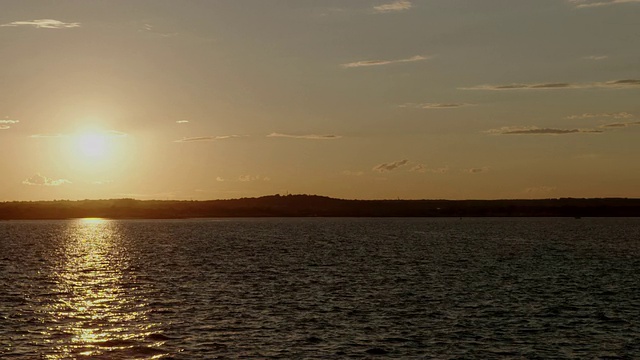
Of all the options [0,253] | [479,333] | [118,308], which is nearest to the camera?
[479,333]

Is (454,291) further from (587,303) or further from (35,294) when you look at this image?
(35,294)

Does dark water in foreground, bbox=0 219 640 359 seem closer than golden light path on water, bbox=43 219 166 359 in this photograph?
No

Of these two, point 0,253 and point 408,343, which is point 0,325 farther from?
point 0,253

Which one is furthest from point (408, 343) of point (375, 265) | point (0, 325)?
point (375, 265)

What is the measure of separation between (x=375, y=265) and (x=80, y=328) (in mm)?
63542

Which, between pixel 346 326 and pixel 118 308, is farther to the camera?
pixel 118 308

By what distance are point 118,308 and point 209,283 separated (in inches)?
833

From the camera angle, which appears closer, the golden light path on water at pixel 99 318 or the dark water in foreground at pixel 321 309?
the golden light path on water at pixel 99 318

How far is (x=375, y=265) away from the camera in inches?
4668

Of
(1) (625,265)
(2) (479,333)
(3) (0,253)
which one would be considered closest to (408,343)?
A: (2) (479,333)

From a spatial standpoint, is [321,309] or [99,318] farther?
[321,309]

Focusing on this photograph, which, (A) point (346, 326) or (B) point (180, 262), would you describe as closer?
(A) point (346, 326)

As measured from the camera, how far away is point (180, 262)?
127m

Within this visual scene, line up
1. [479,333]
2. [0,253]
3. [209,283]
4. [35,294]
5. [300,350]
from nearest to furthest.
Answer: [300,350] < [479,333] < [35,294] < [209,283] < [0,253]
